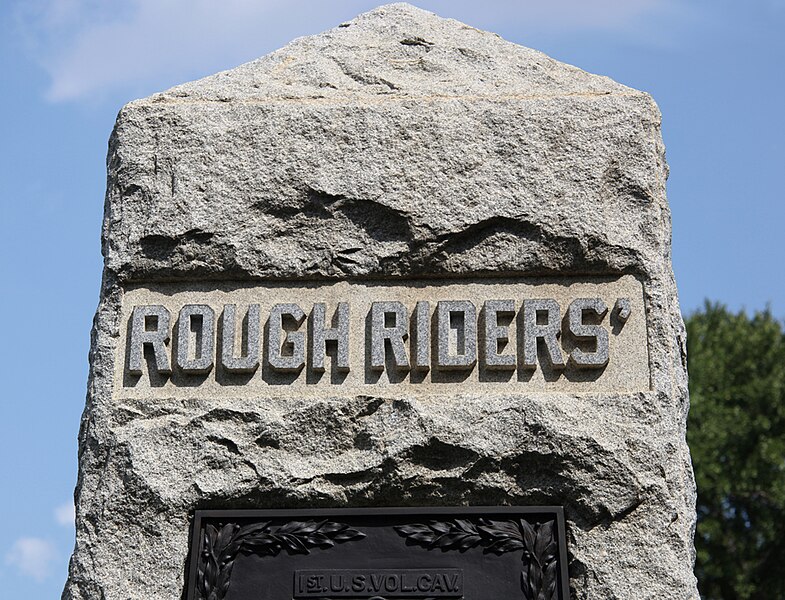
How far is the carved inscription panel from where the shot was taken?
13.4 feet

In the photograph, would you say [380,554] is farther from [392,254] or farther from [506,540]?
[392,254]

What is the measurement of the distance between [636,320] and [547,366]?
38cm

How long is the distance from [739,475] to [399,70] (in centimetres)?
1272

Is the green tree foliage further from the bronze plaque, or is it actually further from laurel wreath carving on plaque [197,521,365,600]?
laurel wreath carving on plaque [197,521,365,600]

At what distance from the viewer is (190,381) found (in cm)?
414

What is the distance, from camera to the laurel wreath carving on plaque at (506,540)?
3.79 m

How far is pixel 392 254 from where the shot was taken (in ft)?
13.7

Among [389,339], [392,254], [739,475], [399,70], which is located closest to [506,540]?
[389,339]

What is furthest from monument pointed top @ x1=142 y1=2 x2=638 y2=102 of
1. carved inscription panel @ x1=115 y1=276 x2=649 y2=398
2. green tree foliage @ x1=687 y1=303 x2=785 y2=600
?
green tree foliage @ x1=687 y1=303 x2=785 y2=600

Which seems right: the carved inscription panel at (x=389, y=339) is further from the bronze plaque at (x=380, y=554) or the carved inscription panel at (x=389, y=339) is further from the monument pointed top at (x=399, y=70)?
the monument pointed top at (x=399, y=70)

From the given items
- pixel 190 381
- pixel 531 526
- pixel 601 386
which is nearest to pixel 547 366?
pixel 601 386

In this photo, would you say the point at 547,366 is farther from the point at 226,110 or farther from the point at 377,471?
the point at 226,110

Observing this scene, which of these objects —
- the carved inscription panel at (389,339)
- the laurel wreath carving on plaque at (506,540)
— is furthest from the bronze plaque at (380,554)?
the carved inscription panel at (389,339)

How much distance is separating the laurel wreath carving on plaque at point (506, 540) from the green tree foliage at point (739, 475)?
40.9 feet
